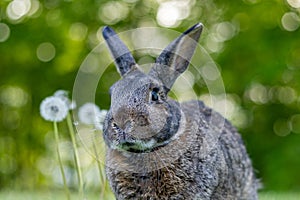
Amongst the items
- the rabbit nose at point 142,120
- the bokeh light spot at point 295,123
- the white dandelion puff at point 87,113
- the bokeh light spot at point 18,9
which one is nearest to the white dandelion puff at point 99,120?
the white dandelion puff at point 87,113

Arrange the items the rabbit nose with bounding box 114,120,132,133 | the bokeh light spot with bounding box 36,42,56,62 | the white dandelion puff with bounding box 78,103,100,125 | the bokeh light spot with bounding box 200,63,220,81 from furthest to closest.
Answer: the bokeh light spot with bounding box 36,42,56,62 → the bokeh light spot with bounding box 200,63,220,81 → the white dandelion puff with bounding box 78,103,100,125 → the rabbit nose with bounding box 114,120,132,133

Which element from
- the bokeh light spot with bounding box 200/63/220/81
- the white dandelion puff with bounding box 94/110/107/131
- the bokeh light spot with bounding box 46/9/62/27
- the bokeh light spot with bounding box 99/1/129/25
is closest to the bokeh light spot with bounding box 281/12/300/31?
the bokeh light spot with bounding box 200/63/220/81

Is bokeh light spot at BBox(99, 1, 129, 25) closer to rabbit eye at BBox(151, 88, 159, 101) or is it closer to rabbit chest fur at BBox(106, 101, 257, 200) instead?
rabbit chest fur at BBox(106, 101, 257, 200)

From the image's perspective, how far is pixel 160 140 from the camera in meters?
3.87

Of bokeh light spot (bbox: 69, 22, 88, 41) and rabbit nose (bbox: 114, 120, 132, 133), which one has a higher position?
bokeh light spot (bbox: 69, 22, 88, 41)

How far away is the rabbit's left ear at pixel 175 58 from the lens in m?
4.27

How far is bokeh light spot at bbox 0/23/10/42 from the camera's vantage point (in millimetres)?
13570

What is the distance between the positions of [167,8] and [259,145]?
4.15 metres

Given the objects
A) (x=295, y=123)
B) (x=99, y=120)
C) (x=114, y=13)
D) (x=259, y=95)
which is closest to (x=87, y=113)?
(x=99, y=120)

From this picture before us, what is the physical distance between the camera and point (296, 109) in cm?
1493

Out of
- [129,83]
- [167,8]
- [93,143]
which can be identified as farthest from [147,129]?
[167,8]

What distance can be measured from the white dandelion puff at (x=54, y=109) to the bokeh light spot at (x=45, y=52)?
9.31 metres

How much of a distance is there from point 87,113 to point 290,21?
997cm

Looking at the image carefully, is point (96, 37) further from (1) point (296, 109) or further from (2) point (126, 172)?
(2) point (126, 172)
